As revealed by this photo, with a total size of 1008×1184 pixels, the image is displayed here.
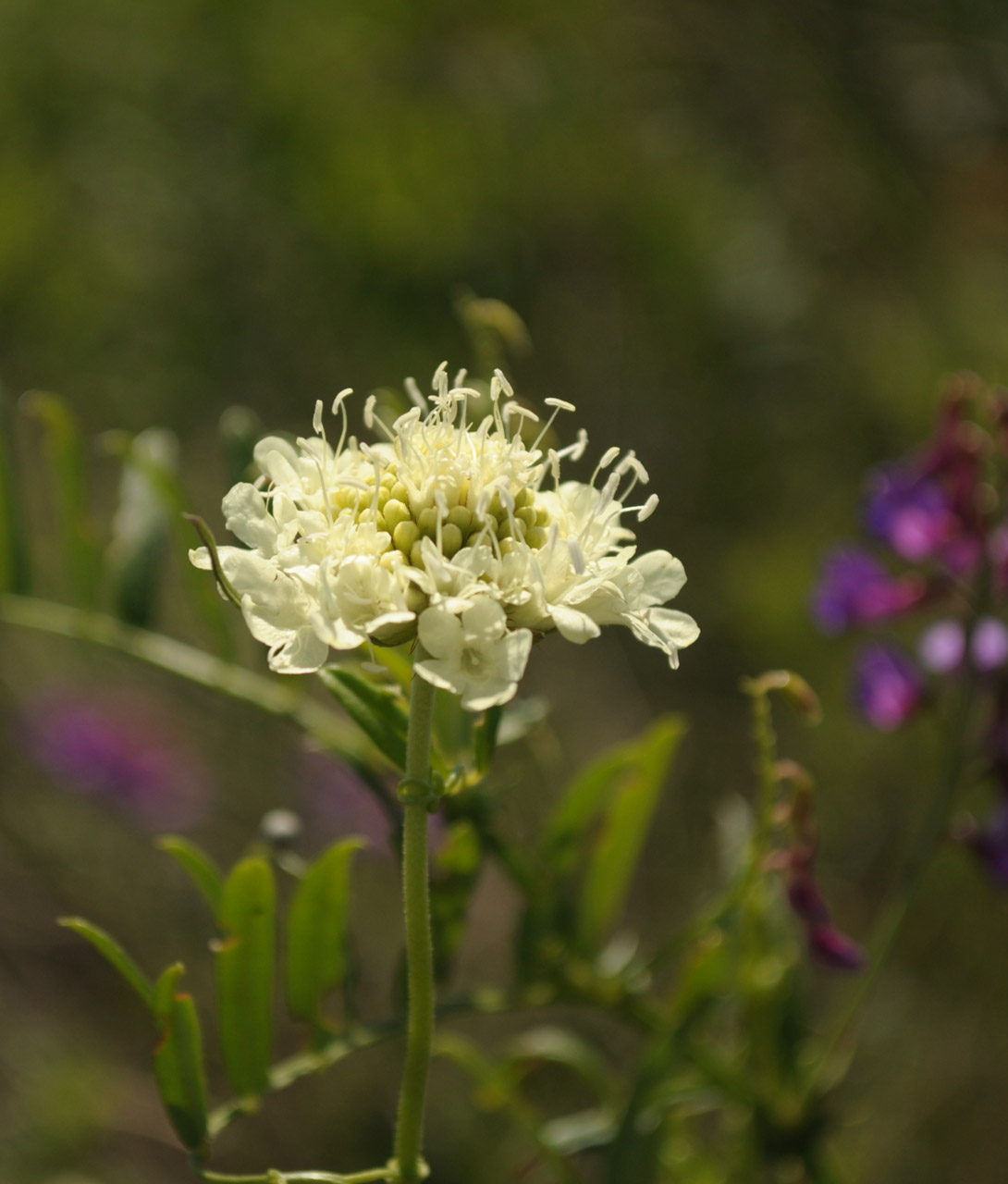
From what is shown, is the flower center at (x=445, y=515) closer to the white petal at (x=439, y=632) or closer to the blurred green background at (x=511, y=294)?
the white petal at (x=439, y=632)

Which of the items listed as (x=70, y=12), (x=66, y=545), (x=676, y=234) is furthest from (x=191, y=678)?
(x=70, y=12)

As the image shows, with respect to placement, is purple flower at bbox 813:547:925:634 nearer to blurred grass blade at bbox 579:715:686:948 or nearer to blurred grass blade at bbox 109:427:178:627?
blurred grass blade at bbox 579:715:686:948

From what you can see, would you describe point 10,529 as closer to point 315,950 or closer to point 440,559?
point 315,950

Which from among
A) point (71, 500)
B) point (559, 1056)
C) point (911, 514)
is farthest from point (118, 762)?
point (911, 514)

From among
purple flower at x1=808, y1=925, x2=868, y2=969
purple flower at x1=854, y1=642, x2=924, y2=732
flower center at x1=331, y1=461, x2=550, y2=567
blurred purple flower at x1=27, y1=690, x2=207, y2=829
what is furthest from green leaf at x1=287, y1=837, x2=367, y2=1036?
blurred purple flower at x1=27, y1=690, x2=207, y2=829

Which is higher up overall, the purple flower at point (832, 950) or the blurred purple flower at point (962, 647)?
the blurred purple flower at point (962, 647)

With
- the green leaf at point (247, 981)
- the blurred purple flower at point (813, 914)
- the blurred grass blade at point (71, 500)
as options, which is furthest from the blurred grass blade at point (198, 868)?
the blurred purple flower at point (813, 914)

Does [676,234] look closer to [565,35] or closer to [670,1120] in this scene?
[565,35]
